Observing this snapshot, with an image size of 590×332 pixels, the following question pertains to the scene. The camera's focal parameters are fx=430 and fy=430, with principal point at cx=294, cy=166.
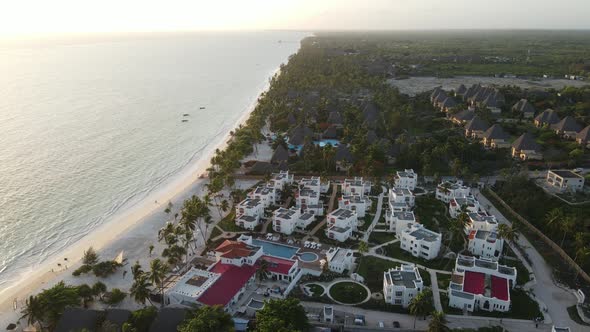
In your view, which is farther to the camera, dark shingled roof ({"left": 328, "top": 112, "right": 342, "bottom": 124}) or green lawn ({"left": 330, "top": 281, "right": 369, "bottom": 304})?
dark shingled roof ({"left": 328, "top": 112, "right": 342, "bottom": 124})

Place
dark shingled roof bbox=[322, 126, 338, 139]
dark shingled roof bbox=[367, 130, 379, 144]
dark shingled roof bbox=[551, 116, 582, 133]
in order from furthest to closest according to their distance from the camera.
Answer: dark shingled roof bbox=[322, 126, 338, 139] < dark shingled roof bbox=[551, 116, 582, 133] < dark shingled roof bbox=[367, 130, 379, 144]

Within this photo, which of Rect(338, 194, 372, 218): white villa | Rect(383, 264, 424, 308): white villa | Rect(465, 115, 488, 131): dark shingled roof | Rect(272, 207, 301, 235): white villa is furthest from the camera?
Rect(465, 115, 488, 131): dark shingled roof

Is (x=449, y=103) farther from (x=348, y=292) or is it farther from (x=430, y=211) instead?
(x=348, y=292)

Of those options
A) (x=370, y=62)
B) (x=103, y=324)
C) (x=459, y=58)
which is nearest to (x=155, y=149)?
(x=103, y=324)

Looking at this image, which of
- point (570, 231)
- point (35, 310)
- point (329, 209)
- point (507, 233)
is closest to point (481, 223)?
point (507, 233)

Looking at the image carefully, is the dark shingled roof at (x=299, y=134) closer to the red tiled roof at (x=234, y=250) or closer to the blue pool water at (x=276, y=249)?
the blue pool water at (x=276, y=249)

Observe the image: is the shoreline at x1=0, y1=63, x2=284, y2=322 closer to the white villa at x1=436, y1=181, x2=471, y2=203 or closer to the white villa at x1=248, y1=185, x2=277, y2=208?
the white villa at x1=248, y1=185, x2=277, y2=208

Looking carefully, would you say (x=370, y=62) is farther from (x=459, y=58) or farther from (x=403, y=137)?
(x=403, y=137)

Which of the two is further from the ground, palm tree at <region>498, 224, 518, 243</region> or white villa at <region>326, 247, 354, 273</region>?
palm tree at <region>498, 224, 518, 243</region>

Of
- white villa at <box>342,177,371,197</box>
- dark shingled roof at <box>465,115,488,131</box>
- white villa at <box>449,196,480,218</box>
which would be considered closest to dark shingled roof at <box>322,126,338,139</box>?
dark shingled roof at <box>465,115,488,131</box>
